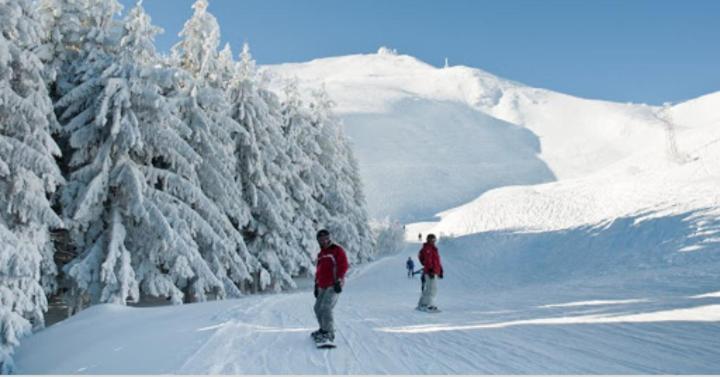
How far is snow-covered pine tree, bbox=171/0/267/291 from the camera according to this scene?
21.1m

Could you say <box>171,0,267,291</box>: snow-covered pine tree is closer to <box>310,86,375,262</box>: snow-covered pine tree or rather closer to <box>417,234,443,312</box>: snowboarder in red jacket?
<box>417,234,443,312</box>: snowboarder in red jacket

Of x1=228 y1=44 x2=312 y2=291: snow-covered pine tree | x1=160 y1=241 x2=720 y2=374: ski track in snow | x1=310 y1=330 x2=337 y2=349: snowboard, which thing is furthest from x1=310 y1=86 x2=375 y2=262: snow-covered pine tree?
x1=310 y1=330 x2=337 y2=349: snowboard

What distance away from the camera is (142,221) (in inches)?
684

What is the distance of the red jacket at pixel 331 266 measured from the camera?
852cm

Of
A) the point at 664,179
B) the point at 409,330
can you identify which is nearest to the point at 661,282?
the point at 409,330

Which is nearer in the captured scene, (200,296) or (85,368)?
(85,368)

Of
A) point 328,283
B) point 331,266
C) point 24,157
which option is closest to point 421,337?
point 328,283

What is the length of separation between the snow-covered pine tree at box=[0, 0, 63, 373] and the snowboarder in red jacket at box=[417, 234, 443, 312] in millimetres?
9754

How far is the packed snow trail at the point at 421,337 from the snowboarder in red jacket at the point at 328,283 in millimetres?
372

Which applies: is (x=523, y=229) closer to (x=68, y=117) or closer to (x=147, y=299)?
(x=147, y=299)

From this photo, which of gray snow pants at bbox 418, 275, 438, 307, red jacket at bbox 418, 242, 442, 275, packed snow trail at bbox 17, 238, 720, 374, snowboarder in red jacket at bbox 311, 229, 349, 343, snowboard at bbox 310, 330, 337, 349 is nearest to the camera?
packed snow trail at bbox 17, 238, 720, 374

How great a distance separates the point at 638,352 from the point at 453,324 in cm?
393

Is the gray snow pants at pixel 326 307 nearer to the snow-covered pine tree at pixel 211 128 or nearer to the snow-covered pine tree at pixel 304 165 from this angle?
the snow-covered pine tree at pixel 211 128

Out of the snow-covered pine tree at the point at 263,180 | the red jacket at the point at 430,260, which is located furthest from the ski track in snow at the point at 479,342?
the snow-covered pine tree at the point at 263,180
